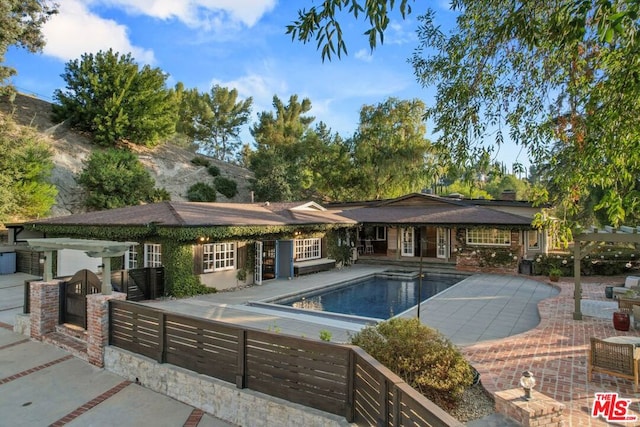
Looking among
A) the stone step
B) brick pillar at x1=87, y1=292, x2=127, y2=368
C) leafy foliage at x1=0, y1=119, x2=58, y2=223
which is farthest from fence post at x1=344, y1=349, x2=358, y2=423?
leafy foliage at x1=0, y1=119, x2=58, y2=223

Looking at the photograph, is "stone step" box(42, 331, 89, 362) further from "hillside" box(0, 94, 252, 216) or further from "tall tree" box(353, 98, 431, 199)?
"tall tree" box(353, 98, 431, 199)

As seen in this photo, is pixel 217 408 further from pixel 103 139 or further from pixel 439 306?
pixel 103 139

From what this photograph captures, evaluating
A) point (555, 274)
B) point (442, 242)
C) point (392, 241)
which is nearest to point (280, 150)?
point (392, 241)

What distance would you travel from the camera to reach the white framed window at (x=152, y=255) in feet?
45.0

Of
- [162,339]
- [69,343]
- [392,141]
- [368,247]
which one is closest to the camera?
[162,339]

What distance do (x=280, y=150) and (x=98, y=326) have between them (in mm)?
34561

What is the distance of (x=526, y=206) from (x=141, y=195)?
2713 cm

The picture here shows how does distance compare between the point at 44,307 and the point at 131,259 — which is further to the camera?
the point at 131,259

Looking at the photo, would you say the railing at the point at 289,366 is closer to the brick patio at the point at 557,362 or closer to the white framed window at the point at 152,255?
the brick patio at the point at 557,362

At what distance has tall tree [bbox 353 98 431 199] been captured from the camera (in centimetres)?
3394

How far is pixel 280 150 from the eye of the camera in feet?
134

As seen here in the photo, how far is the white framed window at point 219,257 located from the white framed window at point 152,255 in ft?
5.27

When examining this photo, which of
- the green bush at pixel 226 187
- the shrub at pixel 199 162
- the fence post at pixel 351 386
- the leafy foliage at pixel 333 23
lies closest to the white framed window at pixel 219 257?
the fence post at pixel 351 386

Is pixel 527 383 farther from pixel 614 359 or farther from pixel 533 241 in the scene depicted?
pixel 533 241
